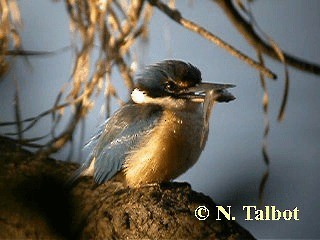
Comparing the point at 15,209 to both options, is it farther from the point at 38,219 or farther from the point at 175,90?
the point at 175,90

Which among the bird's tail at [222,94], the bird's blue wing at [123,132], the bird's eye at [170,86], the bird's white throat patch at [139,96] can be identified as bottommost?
the bird's blue wing at [123,132]

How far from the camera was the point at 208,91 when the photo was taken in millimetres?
1456

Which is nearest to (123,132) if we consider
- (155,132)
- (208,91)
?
(155,132)

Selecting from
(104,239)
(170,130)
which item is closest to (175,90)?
(170,130)

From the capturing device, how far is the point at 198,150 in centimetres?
158

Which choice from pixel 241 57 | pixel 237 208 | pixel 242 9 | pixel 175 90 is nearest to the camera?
pixel 237 208

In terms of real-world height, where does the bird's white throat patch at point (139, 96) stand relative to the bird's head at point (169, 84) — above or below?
below

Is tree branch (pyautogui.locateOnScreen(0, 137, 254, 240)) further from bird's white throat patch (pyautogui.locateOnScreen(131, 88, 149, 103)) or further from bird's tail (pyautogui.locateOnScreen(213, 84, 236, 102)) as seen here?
bird's white throat patch (pyautogui.locateOnScreen(131, 88, 149, 103))

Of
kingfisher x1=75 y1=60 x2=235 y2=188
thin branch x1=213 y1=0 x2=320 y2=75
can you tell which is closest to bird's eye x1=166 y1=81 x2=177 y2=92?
kingfisher x1=75 y1=60 x2=235 y2=188

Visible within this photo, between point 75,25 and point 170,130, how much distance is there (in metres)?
0.45

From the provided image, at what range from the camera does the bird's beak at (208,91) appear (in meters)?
1.39

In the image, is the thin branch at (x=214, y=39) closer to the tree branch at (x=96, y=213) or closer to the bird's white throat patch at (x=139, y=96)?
the bird's white throat patch at (x=139, y=96)

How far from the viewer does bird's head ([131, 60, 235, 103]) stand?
1564mm

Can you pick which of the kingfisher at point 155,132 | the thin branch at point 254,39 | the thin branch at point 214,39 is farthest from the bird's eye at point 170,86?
the thin branch at point 254,39
